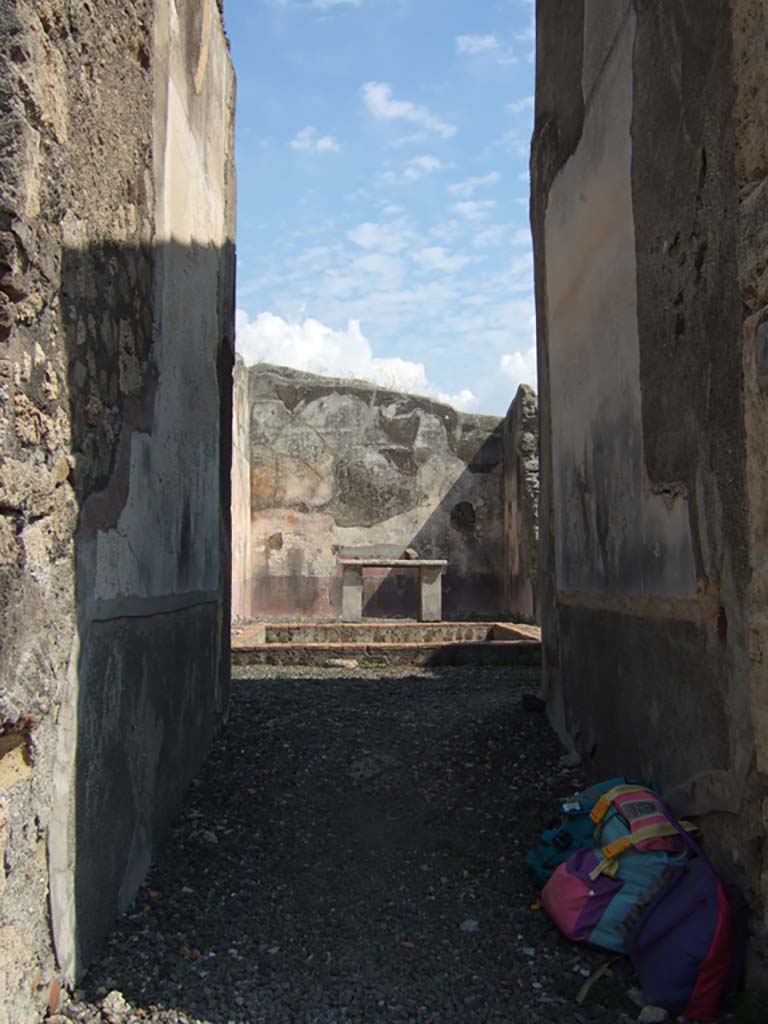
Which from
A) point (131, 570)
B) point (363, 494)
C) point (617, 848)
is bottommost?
point (617, 848)

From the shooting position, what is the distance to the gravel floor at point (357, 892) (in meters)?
2.34

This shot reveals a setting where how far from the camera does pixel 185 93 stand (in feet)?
12.8

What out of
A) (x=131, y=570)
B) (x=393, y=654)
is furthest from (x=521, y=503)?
(x=131, y=570)

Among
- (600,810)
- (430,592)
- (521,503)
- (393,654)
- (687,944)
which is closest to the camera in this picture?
(687,944)

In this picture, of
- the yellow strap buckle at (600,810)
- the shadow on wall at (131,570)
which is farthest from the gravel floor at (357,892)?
the yellow strap buckle at (600,810)

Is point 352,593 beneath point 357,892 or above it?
above

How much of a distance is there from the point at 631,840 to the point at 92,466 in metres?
1.87

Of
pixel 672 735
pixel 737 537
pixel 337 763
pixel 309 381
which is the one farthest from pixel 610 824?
pixel 309 381

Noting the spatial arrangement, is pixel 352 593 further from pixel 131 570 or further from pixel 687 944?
pixel 687 944

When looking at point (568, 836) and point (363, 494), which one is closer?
point (568, 836)

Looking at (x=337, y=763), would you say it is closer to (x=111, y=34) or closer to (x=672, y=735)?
(x=672, y=735)

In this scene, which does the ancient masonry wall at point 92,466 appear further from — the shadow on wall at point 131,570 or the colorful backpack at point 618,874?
the colorful backpack at point 618,874

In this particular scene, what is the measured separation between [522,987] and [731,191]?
2.26 metres

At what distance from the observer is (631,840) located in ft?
8.50
